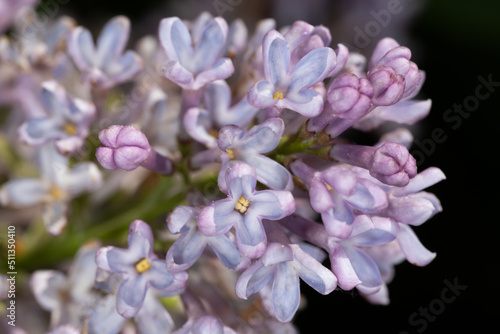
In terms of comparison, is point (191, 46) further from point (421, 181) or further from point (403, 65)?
point (421, 181)

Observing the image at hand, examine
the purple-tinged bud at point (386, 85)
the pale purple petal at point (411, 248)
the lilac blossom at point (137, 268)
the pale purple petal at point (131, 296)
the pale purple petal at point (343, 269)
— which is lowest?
the pale purple petal at point (131, 296)

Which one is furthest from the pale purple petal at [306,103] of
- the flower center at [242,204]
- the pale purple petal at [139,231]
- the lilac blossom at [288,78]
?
the pale purple petal at [139,231]

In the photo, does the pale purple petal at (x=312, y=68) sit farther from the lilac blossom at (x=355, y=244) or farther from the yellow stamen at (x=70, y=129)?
the yellow stamen at (x=70, y=129)

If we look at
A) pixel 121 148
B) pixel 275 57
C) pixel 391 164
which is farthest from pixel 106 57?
pixel 391 164

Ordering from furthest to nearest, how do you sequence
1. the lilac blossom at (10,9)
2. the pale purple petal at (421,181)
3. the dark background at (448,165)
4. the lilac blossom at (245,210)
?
the dark background at (448,165) < the lilac blossom at (10,9) < the pale purple petal at (421,181) < the lilac blossom at (245,210)

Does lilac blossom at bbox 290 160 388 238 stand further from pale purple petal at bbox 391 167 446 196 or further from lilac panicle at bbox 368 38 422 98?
lilac panicle at bbox 368 38 422 98

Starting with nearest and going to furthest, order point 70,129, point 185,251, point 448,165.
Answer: point 185,251 → point 70,129 → point 448,165

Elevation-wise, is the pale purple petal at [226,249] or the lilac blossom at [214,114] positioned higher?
the lilac blossom at [214,114]

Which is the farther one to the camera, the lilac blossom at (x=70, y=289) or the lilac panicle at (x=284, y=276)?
the lilac blossom at (x=70, y=289)
